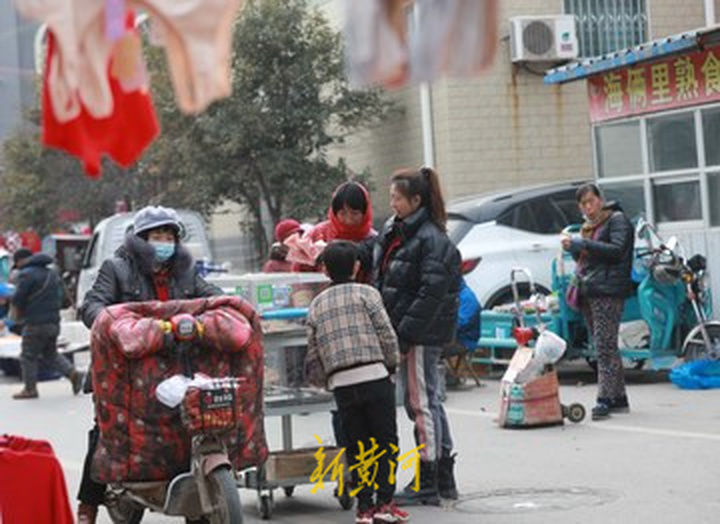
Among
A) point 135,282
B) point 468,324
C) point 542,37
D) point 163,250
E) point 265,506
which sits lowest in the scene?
point 265,506

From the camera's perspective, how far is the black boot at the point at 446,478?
963cm

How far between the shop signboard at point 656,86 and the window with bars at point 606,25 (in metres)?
6.12

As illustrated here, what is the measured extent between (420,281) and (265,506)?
1.66m

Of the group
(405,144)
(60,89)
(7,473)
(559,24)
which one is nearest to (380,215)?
(405,144)

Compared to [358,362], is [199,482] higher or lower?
lower

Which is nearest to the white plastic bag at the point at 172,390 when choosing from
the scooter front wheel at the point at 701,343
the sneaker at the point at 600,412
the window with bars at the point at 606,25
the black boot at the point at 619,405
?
the sneaker at the point at 600,412

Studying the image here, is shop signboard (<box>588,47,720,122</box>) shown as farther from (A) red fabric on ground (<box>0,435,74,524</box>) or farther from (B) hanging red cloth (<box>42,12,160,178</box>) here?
(B) hanging red cloth (<box>42,12,160,178</box>)

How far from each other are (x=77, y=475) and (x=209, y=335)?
425cm

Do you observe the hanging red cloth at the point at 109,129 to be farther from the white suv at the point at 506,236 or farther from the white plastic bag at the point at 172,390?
the white suv at the point at 506,236

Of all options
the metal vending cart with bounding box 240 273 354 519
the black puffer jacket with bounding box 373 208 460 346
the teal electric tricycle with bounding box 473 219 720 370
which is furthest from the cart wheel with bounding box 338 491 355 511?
the teal electric tricycle with bounding box 473 219 720 370

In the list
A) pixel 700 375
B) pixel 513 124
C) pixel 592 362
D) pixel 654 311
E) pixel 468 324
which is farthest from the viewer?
pixel 513 124

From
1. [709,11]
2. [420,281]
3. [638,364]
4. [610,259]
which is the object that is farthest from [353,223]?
[709,11]

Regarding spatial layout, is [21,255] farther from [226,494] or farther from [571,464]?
[226,494]

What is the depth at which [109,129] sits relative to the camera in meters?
3.58
